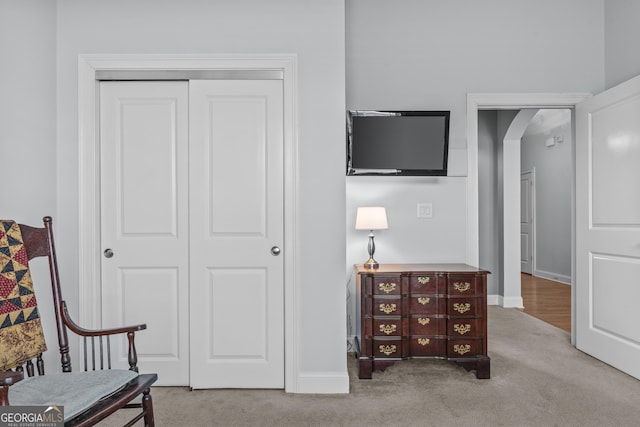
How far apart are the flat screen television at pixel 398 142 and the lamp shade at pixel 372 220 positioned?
1.22ft

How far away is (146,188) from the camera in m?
2.90

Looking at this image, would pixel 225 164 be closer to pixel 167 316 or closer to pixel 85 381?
pixel 167 316

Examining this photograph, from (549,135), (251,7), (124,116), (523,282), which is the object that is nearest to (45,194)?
(124,116)

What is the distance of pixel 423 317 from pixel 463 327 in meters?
0.28

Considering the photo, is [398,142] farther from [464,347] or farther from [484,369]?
[484,369]

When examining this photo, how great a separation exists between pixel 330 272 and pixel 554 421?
148 cm

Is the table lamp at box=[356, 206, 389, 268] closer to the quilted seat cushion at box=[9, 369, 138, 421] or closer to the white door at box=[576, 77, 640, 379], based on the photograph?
the white door at box=[576, 77, 640, 379]

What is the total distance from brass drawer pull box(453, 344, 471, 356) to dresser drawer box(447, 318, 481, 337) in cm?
7

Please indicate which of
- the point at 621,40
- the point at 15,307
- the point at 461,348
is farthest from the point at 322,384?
the point at 621,40

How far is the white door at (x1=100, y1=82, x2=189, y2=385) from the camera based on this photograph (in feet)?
Answer: 9.53

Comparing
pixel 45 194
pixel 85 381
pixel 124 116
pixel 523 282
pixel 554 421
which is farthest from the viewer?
pixel 523 282

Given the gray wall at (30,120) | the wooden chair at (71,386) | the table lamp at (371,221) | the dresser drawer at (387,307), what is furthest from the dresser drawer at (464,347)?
the gray wall at (30,120)

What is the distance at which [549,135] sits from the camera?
816 cm

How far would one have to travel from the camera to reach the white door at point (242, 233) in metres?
2.89
